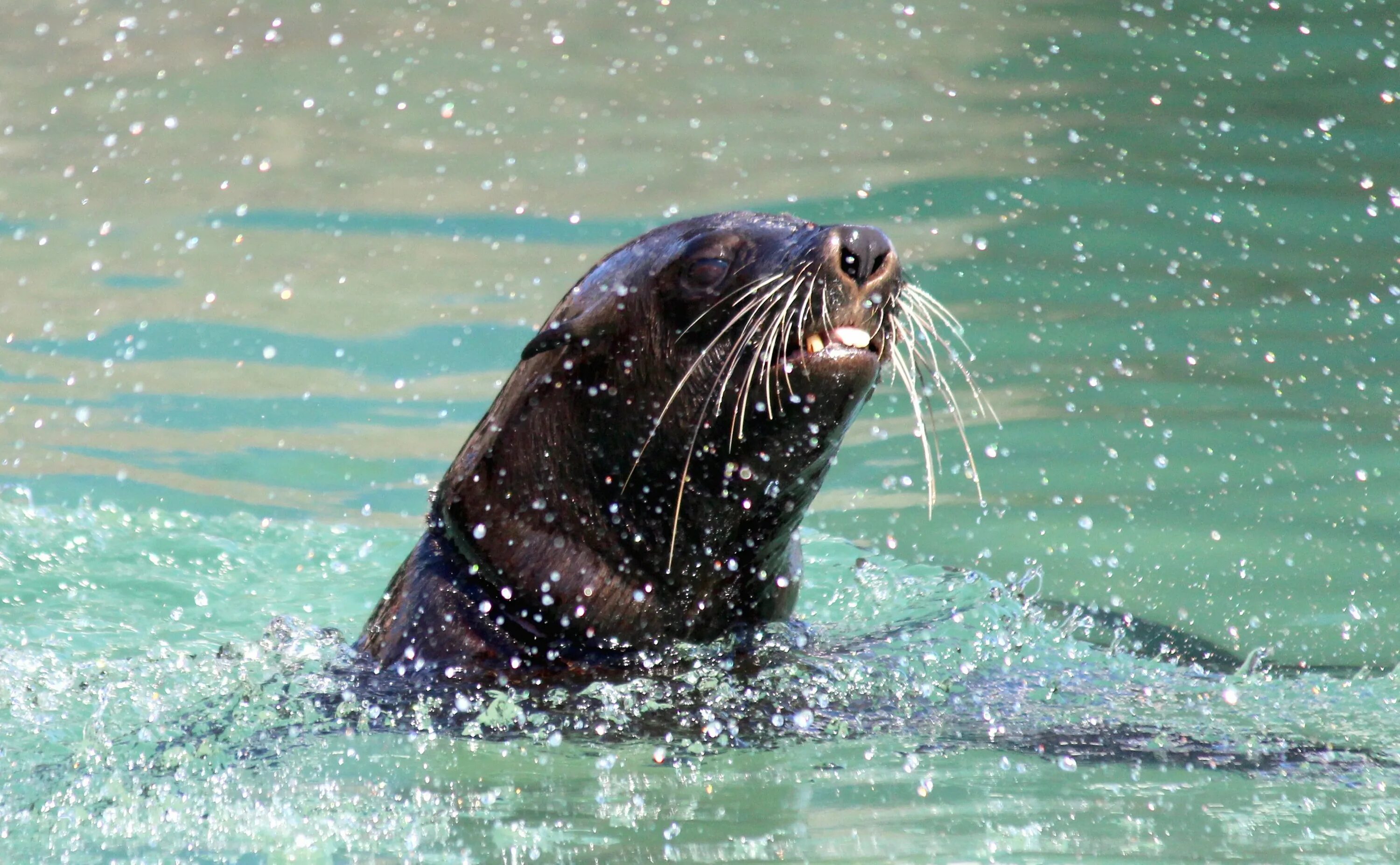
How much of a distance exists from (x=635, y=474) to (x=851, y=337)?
605mm

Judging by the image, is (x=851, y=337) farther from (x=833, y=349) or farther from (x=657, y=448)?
(x=657, y=448)

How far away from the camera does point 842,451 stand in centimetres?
795

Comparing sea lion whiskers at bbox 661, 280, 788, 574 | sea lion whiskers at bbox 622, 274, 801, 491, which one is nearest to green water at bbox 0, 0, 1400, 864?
sea lion whiskers at bbox 661, 280, 788, 574

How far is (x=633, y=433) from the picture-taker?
380cm

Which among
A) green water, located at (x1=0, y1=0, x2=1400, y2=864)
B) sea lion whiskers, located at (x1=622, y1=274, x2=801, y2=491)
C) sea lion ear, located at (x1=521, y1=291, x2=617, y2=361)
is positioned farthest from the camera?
sea lion ear, located at (x1=521, y1=291, x2=617, y2=361)

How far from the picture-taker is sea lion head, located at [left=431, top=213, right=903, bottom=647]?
12.0 ft

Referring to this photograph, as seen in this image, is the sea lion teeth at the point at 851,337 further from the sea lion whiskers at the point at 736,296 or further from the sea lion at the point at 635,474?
the sea lion whiskers at the point at 736,296

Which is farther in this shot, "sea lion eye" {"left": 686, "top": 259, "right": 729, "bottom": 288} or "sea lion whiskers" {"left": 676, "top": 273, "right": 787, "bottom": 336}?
"sea lion eye" {"left": 686, "top": 259, "right": 729, "bottom": 288}

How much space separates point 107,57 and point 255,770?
31.6 feet

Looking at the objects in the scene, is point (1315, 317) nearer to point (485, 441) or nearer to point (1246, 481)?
point (1246, 481)

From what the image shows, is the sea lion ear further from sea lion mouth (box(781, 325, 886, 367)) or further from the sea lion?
sea lion mouth (box(781, 325, 886, 367))

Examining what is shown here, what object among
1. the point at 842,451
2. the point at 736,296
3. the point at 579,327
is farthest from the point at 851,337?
the point at 842,451

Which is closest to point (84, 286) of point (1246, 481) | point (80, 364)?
point (80, 364)

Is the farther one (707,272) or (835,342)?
(707,272)
